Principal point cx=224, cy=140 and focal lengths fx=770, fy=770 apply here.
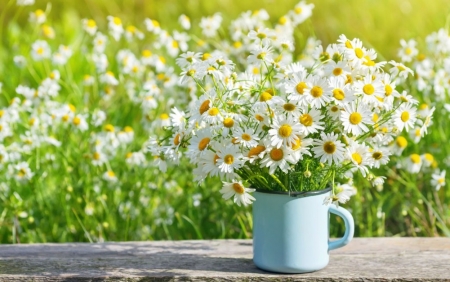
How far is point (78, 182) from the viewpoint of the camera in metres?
2.21

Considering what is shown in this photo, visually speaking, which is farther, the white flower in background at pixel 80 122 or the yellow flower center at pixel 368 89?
the white flower in background at pixel 80 122

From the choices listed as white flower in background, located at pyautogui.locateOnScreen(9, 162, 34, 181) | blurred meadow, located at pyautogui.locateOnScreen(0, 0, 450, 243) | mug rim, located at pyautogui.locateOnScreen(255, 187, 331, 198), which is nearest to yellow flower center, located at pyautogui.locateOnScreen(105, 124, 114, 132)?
blurred meadow, located at pyautogui.locateOnScreen(0, 0, 450, 243)

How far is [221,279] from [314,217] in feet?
0.75

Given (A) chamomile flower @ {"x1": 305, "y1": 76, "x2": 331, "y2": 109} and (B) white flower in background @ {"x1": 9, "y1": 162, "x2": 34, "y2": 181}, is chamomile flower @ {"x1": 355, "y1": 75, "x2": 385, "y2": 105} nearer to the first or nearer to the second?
(A) chamomile flower @ {"x1": 305, "y1": 76, "x2": 331, "y2": 109}

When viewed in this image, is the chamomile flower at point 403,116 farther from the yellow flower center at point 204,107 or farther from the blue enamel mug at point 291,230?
the yellow flower center at point 204,107

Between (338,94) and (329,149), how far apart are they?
0.10m

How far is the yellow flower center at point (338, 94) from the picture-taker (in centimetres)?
136

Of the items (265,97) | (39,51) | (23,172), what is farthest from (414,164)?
(39,51)

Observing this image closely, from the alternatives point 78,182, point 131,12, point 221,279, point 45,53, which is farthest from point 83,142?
point 131,12

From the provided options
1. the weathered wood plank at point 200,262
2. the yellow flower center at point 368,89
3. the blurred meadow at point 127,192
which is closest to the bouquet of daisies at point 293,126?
the yellow flower center at point 368,89

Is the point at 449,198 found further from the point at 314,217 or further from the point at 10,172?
the point at 10,172

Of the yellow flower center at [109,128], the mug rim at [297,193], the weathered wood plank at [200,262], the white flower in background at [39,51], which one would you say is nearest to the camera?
the mug rim at [297,193]

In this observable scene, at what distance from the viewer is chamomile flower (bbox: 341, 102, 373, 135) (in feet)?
4.46

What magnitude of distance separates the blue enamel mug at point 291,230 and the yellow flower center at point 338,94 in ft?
0.67
